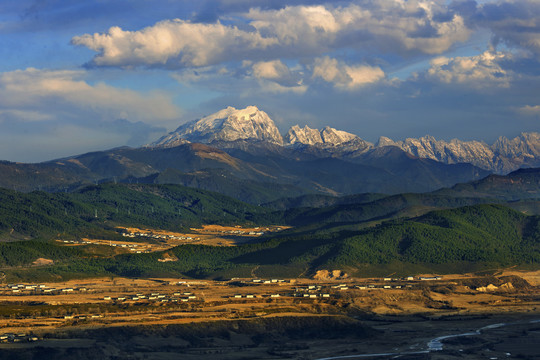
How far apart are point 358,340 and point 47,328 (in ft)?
220

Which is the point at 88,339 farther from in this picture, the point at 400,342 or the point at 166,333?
the point at 400,342

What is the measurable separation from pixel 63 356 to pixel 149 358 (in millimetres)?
16185

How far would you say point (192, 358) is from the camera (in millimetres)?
176125

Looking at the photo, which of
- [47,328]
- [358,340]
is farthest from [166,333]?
[358,340]

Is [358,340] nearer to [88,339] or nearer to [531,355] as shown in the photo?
[531,355]

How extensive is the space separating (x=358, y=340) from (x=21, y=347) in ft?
232

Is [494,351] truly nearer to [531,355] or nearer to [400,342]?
[531,355]

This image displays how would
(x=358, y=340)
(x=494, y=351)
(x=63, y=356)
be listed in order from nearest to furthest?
(x=63, y=356) → (x=494, y=351) → (x=358, y=340)

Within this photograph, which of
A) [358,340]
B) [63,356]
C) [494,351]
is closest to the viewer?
[63,356]

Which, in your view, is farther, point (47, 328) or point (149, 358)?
point (47, 328)

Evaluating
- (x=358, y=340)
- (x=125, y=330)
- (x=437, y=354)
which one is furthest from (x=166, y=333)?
(x=437, y=354)

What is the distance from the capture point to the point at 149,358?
175m

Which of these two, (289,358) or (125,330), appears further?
(125,330)

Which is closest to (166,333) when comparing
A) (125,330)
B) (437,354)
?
(125,330)
